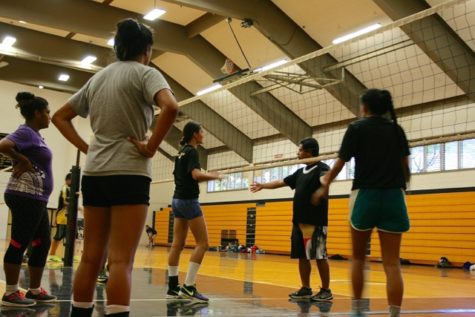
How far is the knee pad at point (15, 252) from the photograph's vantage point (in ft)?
13.5

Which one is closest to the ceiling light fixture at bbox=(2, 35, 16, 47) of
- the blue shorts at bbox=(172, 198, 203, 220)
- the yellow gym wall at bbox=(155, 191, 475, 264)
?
the yellow gym wall at bbox=(155, 191, 475, 264)

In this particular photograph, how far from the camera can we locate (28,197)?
416cm

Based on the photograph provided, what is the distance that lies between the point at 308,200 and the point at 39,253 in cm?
268

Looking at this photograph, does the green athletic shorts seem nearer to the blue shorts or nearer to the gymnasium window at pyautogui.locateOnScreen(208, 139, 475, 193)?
the blue shorts

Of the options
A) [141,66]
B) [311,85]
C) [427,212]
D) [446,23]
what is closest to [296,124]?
[311,85]

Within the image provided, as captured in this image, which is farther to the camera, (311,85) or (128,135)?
(311,85)

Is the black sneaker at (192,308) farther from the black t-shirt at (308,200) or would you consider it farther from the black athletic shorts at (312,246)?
the black t-shirt at (308,200)

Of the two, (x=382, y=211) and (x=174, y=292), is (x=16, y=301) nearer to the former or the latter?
(x=174, y=292)

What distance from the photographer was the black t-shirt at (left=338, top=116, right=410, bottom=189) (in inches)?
140

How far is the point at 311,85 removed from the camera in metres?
15.6

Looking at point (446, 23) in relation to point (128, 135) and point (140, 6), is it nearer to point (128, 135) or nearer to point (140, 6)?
point (140, 6)

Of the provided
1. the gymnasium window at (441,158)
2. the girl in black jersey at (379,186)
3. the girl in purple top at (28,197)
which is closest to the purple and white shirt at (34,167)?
the girl in purple top at (28,197)

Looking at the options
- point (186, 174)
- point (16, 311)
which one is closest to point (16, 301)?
point (16, 311)

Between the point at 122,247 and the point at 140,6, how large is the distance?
15082 mm
